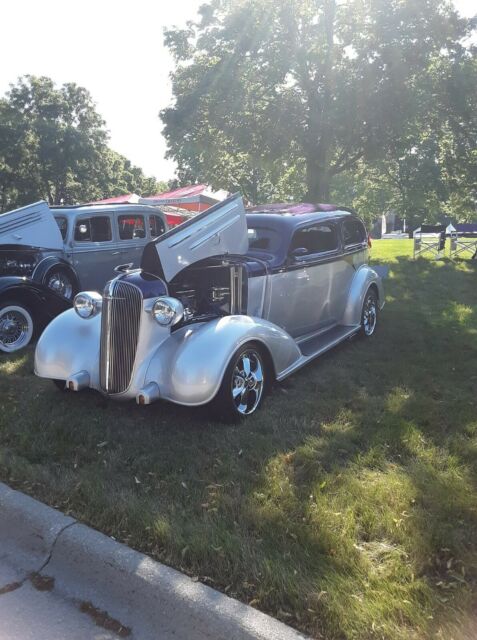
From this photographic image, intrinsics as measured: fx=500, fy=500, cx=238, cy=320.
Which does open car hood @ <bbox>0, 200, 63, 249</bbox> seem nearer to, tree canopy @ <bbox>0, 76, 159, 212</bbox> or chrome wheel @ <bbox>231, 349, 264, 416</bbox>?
chrome wheel @ <bbox>231, 349, 264, 416</bbox>

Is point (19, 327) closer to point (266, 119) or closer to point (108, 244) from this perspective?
point (108, 244)

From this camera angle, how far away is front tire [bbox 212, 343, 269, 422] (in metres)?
3.94

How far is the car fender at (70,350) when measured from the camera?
4.24 meters

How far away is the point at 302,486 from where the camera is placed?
3.17 m

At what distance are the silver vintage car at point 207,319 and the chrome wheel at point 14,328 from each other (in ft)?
8.07

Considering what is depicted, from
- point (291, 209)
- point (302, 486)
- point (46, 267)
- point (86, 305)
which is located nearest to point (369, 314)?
point (291, 209)

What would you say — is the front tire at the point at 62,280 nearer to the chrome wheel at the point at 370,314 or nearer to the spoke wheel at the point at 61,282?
the spoke wheel at the point at 61,282

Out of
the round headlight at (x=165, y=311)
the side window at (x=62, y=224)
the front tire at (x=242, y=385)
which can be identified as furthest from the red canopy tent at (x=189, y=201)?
the round headlight at (x=165, y=311)

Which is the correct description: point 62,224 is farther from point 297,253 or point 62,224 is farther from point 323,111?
point 323,111

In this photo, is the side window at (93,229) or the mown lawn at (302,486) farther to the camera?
the side window at (93,229)

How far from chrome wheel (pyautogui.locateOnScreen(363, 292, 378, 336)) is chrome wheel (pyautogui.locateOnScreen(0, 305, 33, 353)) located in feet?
15.1

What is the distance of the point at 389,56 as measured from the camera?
12953 millimetres

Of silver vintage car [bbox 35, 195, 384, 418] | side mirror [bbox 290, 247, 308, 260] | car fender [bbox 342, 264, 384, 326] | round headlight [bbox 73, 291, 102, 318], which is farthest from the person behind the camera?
car fender [bbox 342, 264, 384, 326]


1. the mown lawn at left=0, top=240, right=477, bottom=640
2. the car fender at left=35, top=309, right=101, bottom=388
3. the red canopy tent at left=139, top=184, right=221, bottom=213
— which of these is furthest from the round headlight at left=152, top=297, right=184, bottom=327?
the red canopy tent at left=139, top=184, right=221, bottom=213
